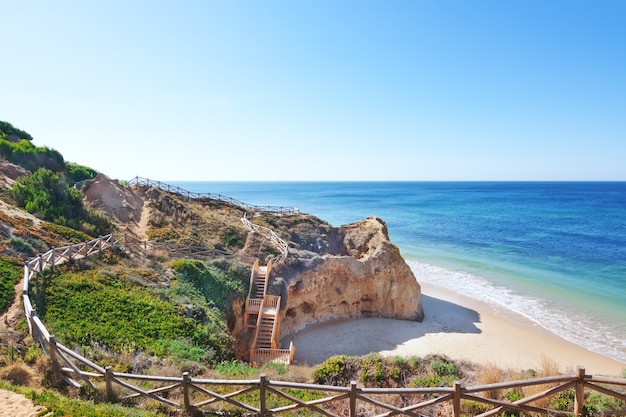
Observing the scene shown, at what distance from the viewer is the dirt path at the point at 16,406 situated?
23.6 ft

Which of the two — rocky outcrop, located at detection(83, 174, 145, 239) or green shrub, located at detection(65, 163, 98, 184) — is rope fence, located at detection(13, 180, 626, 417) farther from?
green shrub, located at detection(65, 163, 98, 184)

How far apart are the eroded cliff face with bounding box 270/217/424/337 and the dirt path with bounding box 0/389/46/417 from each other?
15.8m

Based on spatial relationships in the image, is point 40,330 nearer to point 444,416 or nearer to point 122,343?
point 122,343

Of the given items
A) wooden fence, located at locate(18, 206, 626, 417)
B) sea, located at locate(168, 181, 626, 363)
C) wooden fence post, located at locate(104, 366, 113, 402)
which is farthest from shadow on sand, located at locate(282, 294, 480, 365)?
wooden fence post, located at locate(104, 366, 113, 402)

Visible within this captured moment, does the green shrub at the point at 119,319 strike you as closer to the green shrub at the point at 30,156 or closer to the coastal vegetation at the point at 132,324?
the coastal vegetation at the point at 132,324

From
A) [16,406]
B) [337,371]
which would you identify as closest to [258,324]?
[337,371]

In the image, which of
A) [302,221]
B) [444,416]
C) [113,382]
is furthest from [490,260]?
[113,382]

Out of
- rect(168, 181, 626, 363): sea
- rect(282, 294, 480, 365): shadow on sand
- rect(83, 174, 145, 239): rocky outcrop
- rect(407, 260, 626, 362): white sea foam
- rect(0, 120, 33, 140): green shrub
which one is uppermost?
rect(0, 120, 33, 140): green shrub

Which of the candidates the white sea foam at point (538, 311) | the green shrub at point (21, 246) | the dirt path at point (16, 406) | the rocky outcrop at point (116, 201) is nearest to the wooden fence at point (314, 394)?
the dirt path at point (16, 406)

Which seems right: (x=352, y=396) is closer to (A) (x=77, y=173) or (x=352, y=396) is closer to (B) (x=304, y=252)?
(B) (x=304, y=252)

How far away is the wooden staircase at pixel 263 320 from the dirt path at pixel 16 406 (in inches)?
424

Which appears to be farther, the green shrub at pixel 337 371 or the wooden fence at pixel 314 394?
the green shrub at pixel 337 371

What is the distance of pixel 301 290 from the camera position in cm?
2350

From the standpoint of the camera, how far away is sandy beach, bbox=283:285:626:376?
20.3 meters
